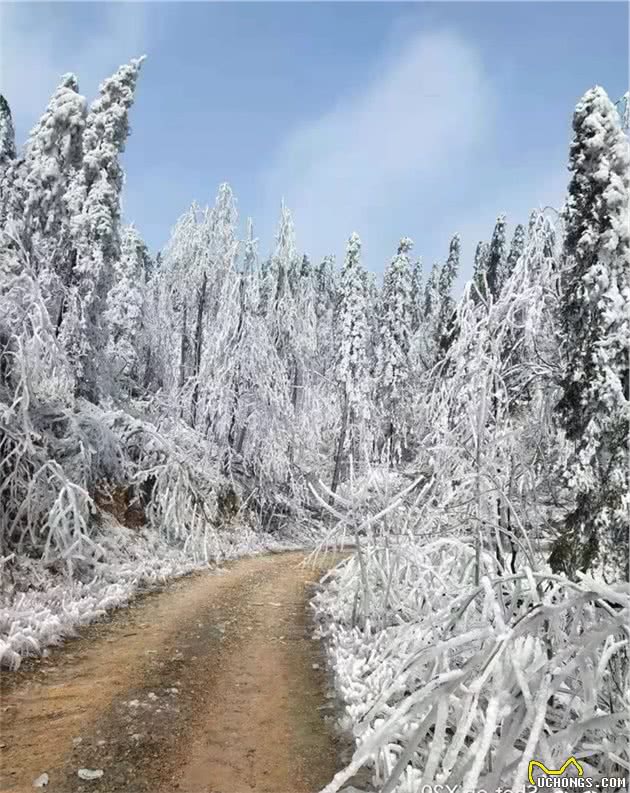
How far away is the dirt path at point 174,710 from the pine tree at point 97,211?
24.6 feet

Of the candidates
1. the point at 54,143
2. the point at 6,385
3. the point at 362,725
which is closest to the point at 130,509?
the point at 6,385

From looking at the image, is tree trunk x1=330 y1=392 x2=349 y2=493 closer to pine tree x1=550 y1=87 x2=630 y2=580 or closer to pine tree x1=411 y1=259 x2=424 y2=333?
pine tree x1=550 y1=87 x2=630 y2=580

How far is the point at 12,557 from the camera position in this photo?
8875 mm

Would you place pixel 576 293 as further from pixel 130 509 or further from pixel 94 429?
pixel 130 509

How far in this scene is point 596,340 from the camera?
22.2 ft

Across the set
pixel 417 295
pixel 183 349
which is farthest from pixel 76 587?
pixel 417 295

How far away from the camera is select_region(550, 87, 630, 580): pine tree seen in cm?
629

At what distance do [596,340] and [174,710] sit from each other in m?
5.85

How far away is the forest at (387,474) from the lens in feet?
10.6

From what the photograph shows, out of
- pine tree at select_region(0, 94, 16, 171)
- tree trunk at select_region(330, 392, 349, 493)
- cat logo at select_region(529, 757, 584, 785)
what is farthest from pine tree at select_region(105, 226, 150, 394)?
cat logo at select_region(529, 757, 584, 785)

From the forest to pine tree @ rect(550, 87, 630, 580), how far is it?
0.09 feet

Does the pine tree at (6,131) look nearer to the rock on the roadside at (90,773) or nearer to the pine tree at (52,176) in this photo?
the pine tree at (52,176)

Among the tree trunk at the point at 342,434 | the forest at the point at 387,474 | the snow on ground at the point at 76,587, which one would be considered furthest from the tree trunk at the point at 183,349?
the snow on ground at the point at 76,587

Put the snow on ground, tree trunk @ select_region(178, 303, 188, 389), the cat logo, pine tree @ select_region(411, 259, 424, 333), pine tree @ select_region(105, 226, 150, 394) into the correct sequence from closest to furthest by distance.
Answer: the cat logo < the snow on ground < tree trunk @ select_region(178, 303, 188, 389) < pine tree @ select_region(105, 226, 150, 394) < pine tree @ select_region(411, 259, 424, 333)
